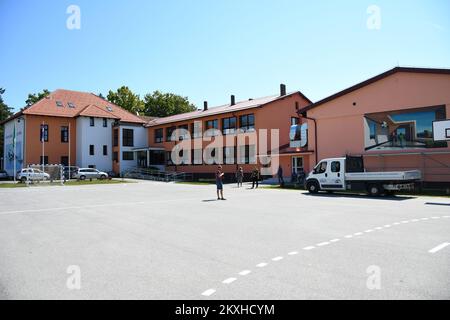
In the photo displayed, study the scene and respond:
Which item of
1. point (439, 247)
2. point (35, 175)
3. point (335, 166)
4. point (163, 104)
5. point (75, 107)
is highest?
point (163, 104)

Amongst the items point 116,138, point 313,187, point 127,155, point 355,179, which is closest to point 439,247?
point 355,179

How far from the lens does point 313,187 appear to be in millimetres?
21797

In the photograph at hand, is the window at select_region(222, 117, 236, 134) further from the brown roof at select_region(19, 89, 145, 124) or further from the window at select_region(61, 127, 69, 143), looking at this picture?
the window at select_region(61, 127, 69, 143)

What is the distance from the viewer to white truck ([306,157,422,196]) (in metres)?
18.2

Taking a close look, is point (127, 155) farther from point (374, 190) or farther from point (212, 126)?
point (374, 190)

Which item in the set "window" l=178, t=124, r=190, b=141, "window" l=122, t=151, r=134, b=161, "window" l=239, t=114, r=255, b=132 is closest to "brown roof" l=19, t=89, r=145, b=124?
"window" l=122, t=151, r=134, b=161

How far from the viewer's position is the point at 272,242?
7688 mm

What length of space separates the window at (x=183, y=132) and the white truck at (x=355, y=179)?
79.4 feet

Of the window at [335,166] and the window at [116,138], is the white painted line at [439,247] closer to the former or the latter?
the window at [335,166]

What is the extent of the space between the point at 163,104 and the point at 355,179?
57.7 m

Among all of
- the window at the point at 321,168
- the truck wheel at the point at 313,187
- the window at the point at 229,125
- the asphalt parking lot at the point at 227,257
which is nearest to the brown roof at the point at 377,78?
the window at the point at 321,168

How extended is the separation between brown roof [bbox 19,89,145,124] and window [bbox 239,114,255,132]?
1820 cm

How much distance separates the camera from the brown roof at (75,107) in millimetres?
45688

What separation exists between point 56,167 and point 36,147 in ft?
33.5
